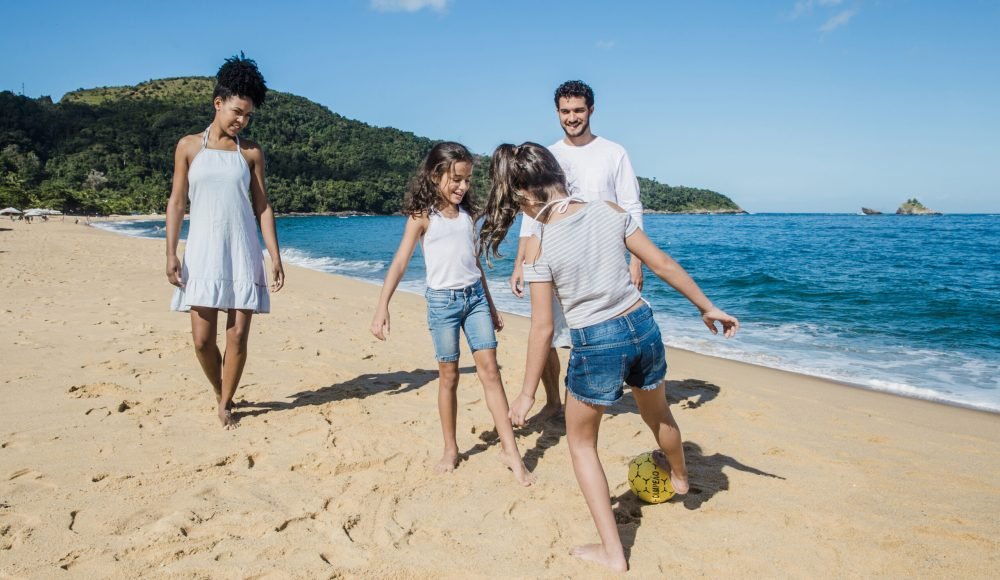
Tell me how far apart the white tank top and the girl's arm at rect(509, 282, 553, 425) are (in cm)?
101

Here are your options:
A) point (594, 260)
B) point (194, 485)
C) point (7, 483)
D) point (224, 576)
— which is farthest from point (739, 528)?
point (7, 483)

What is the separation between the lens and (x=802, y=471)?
3668 millimetres

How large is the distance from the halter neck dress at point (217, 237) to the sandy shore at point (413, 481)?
3.06 feet

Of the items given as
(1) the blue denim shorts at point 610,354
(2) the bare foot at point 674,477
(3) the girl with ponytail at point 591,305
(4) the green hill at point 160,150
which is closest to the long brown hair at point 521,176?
(3) the girl with ponytail at point 591,305

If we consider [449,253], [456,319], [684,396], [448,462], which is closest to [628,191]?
[449,253]

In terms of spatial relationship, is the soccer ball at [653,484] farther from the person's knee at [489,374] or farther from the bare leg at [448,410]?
the bare leg at [448,410]

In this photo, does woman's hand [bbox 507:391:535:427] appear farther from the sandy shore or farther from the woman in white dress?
the woman in white dress

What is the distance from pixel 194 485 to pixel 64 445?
110 centimetres

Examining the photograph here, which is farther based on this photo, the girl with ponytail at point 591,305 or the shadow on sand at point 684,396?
the shadow on sand at point 684,396

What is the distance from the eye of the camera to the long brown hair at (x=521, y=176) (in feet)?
8.46

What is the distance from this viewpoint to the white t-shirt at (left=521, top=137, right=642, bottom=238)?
3885 mm

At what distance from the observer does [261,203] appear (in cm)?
426

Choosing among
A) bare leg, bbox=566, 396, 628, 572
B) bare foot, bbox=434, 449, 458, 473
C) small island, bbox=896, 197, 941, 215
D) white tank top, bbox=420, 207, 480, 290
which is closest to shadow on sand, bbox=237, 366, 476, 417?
bare foot, bbox=434, 449, 458, 473

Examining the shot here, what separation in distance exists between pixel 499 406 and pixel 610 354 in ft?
4.31
